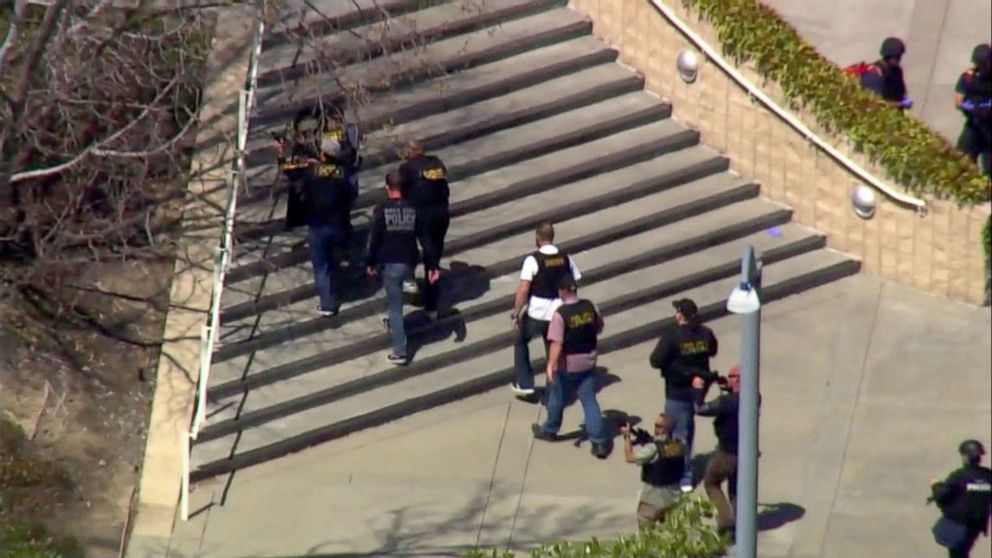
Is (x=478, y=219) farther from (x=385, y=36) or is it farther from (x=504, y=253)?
(x=385, y=36)

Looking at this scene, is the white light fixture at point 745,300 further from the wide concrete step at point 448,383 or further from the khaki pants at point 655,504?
the wide concrete step at point 448,383

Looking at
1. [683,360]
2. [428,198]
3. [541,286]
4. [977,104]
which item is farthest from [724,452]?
[977,104]

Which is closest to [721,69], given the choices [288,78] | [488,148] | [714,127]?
[714,127]

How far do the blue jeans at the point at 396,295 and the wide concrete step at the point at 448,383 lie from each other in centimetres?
34

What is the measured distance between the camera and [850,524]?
635 inches

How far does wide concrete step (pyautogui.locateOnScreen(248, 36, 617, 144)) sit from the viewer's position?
63.6 feet

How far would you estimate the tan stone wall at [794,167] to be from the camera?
18891 millimetres

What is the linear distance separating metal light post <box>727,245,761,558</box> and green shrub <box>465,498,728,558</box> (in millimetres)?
2947

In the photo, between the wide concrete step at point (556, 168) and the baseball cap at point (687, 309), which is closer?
the baseball cap at point (687, 309)

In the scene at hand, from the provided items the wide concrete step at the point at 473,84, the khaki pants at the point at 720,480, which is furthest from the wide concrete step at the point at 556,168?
the khaki pants at the point at 720,480

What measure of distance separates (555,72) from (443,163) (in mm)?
1870

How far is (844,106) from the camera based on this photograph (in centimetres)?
1925

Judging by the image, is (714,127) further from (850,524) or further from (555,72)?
(850,524)

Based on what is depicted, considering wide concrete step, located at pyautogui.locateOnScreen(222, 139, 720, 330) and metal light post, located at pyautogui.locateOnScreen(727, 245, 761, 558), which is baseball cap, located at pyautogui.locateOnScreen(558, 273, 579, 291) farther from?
metal light post, located at pyautogui.locateOnScreen(727, 245, 761, 558)
